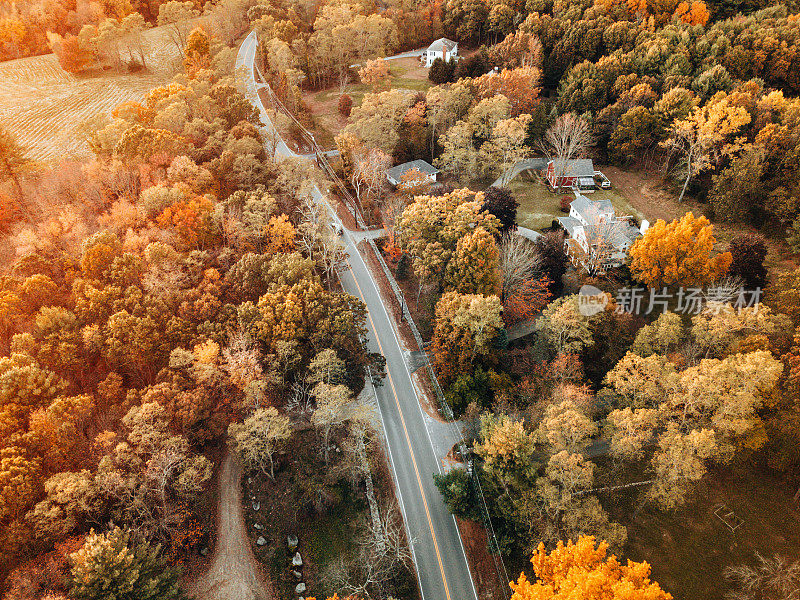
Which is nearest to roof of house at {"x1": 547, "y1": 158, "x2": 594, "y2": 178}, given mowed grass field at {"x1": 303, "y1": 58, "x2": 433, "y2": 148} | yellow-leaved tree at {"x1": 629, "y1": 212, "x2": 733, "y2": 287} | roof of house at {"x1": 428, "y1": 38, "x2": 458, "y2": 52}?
yellow-leaved tree at {"x1": 629, "y1": 212, "x2": 733, "y2": 287}

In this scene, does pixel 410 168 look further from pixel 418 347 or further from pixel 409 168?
pixel 418 347

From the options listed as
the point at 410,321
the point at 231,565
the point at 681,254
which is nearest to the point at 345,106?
the point at 410,321

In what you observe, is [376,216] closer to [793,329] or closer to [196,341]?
[196,341]

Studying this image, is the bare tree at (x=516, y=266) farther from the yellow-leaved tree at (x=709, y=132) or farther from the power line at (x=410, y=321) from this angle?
the yellow-leaved tree at (x=709, y=132)

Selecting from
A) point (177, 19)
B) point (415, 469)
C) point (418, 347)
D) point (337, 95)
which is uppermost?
point (177, 19)

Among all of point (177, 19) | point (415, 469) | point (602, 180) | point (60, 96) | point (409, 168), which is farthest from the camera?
point (177, 19)

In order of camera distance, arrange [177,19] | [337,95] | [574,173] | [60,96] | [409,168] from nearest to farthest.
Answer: [574,173], [409,168], [60,96], [177,19], [337,95]

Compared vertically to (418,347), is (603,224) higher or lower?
higher
